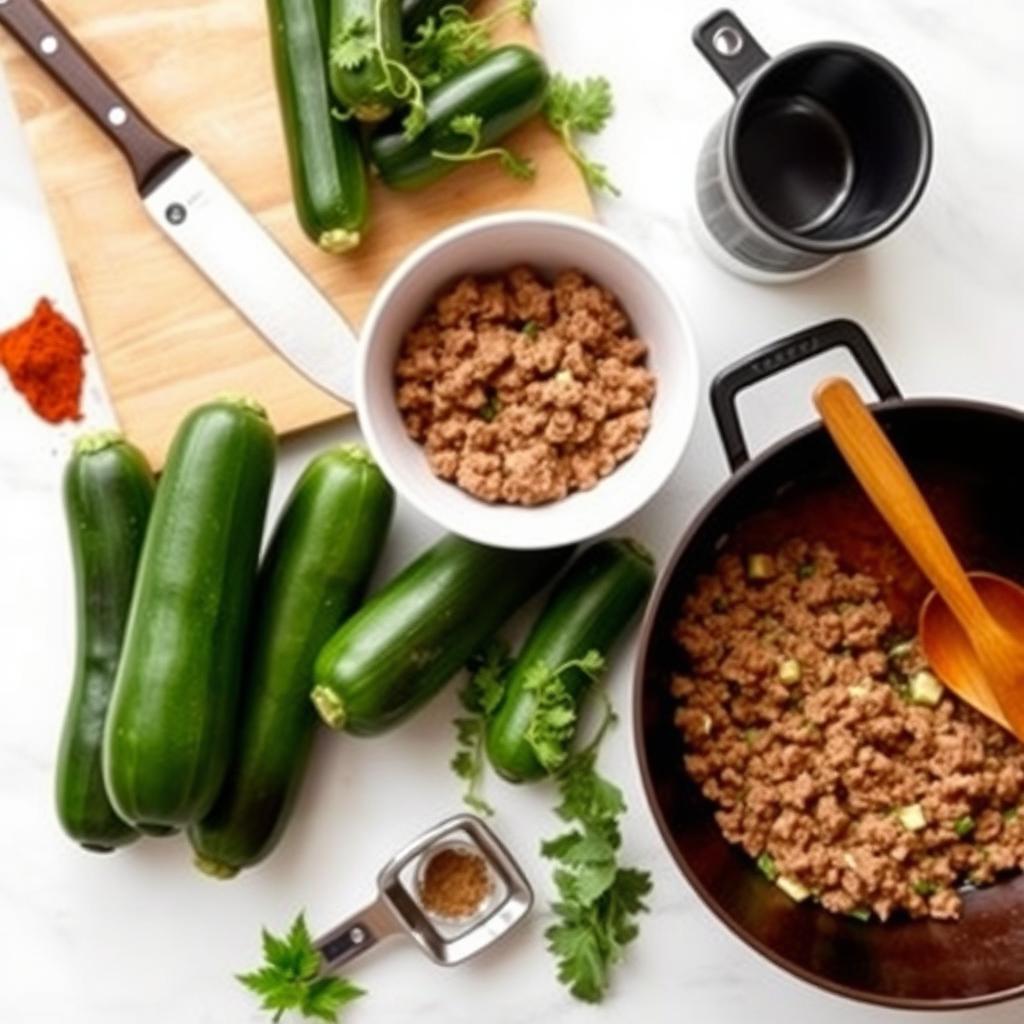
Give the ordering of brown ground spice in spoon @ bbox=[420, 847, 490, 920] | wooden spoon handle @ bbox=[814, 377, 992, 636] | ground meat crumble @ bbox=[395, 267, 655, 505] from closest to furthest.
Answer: wooden spoon handle @ bbox=[814, 377, 992, 636] → ground meat crumble @ bbox=[395, 267, 655, 505] → brown ground spice in spoon @ bbox=[420, 847, 490, 920]

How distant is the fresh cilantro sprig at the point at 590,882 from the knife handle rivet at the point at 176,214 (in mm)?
585

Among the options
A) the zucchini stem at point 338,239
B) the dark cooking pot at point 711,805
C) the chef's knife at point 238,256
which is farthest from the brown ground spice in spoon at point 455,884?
the zucchini stem at point 338,239

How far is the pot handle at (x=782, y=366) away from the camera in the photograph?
1.38 meters

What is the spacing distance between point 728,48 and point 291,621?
630 millimetres

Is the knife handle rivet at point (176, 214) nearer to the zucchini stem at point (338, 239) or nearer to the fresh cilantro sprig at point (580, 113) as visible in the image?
the zucchini stem at point (338, 239)

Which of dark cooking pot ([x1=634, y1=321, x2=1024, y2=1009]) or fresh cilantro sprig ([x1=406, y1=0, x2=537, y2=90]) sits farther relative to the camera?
fresh cilantro sprig ([x1=406, y1=0, x2=537, y2=90])

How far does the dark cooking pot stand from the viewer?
1336mm

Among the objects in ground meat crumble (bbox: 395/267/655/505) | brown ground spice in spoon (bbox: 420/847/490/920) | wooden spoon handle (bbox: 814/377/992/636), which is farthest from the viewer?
brown ground spice in spoon (bbox: 420/847/490/920)

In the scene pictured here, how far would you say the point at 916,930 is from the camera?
1.44m

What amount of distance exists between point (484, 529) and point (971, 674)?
452 mm

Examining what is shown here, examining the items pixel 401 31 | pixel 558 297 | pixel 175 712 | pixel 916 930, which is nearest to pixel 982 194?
pixel 558 297

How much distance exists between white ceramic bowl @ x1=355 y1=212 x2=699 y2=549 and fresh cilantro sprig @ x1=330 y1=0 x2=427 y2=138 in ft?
0.40

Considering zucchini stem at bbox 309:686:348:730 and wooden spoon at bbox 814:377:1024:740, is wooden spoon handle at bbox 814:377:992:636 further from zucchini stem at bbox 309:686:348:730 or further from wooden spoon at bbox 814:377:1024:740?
zucchini stem at bbox 309:686:348:730

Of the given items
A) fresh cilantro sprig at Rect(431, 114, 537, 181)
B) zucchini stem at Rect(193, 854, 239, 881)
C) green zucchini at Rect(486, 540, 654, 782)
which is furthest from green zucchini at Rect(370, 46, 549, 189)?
zucchini stem at Rect(193, 854, 239, 881)
